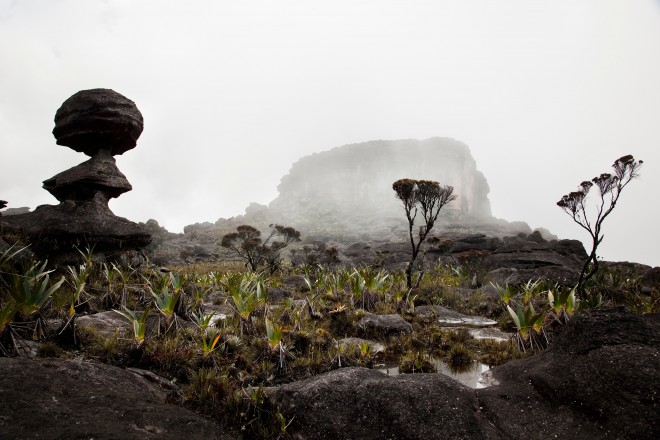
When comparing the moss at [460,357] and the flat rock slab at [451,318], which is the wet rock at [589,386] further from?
the flat rock slab at [451,318]

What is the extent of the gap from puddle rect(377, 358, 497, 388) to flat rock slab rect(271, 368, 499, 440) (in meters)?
1.52

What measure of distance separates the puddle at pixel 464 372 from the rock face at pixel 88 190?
12.3 m

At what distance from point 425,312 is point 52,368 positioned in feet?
38.8

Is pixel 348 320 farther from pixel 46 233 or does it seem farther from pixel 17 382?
pixel 46 233

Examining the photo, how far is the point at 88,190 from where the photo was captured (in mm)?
15500

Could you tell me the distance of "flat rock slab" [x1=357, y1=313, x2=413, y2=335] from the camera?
9.62 m

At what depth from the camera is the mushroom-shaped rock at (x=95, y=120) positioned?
15.3 meters

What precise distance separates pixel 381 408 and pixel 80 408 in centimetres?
330

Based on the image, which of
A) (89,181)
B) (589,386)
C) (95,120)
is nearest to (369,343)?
A: (589,386)

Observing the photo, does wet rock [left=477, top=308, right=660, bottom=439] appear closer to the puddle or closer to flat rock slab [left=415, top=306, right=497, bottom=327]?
the puddle

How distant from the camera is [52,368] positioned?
12.8 feet

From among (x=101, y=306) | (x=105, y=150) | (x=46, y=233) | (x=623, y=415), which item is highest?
(x=105, y=150)

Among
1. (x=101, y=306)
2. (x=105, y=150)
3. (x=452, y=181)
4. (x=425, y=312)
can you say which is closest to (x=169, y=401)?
(x=101, y=306)

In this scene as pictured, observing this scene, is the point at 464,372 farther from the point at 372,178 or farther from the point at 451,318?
the point at 372,178
